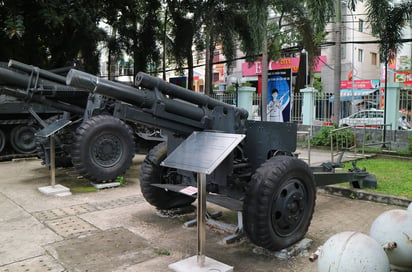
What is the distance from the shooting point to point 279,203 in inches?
156

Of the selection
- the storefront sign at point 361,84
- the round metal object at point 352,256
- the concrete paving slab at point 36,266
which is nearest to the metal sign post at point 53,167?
the concrete paving slab at point 36,266

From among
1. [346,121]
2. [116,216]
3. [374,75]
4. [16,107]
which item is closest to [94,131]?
[116,216]

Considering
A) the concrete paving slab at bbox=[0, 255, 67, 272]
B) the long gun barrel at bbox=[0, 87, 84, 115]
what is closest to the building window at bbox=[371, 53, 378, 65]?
the long gun barrel at bbox=[0, 87, 84, 115]

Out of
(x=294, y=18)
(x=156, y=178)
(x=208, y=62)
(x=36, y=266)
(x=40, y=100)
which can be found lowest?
(x=36, y=266)

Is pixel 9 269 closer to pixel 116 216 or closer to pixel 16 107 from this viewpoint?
pixel 116 216

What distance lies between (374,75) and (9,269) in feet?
131

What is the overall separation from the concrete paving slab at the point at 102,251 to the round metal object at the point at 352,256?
1.78 meters

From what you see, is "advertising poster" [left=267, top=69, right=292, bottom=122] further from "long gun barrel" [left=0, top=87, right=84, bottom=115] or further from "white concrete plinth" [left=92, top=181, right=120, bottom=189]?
"white concrete plinth" [left=92, top=181, right=120, bottom=189]

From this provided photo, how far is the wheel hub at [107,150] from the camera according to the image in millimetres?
7359

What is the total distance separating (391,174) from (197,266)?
6.12 meters

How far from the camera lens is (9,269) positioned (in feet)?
12.5

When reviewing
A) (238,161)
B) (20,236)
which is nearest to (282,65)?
(238,161)

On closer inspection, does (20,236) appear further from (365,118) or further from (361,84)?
(361,84)

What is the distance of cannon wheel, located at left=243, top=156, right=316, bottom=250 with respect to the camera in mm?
3795
